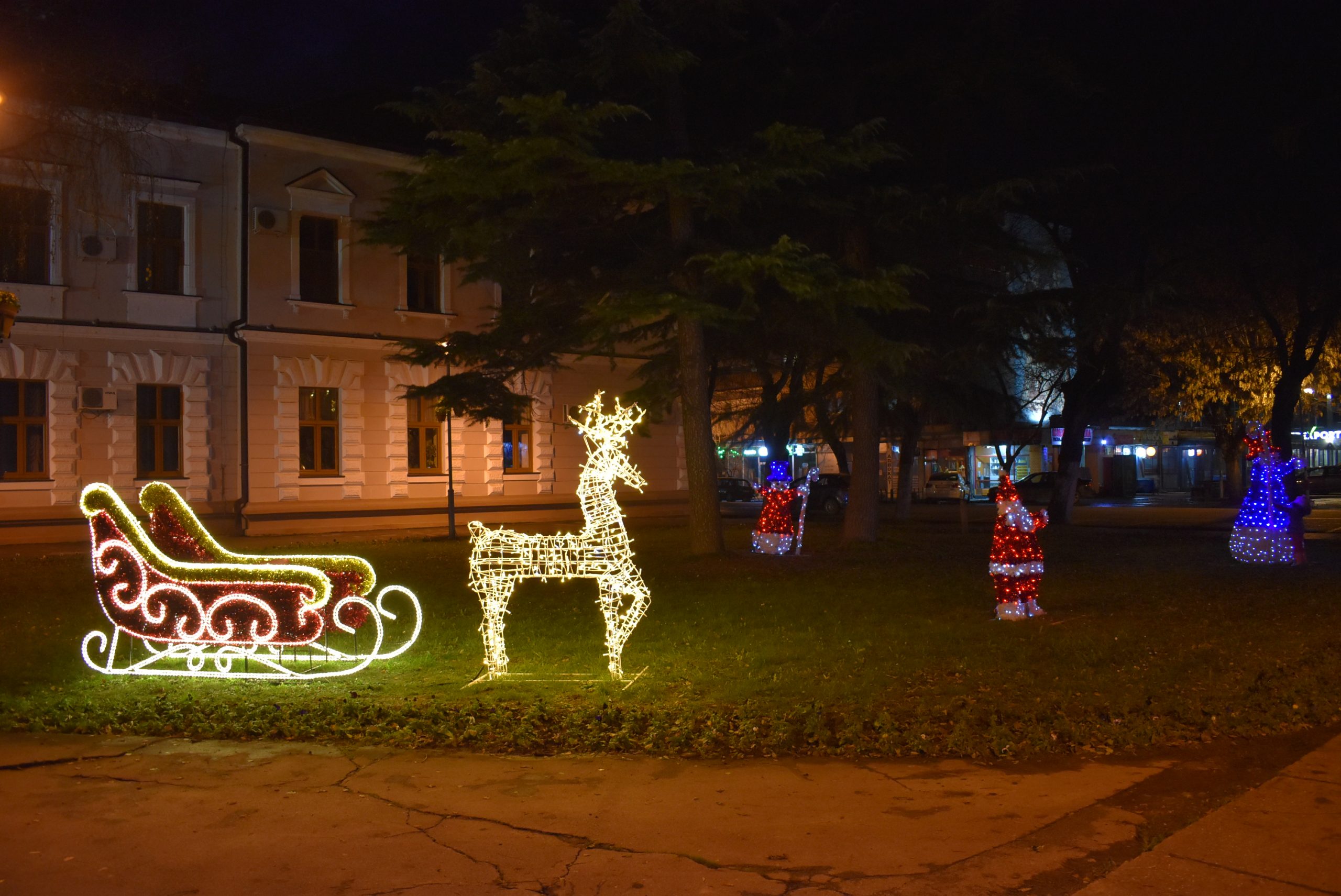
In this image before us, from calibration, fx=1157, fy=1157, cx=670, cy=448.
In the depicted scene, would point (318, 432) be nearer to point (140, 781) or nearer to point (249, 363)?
point (249, 363)

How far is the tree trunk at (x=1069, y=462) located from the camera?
29.6m

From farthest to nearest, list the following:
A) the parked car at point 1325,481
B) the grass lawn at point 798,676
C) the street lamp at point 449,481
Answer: the parked car at point 1325,481 < the street lamp at point 449,481 < the grass lawn at point 798,676

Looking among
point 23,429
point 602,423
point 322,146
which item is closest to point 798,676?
point 602,423

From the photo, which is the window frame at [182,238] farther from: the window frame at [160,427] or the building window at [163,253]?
the window frame at [160,427]

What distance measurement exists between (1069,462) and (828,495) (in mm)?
17843

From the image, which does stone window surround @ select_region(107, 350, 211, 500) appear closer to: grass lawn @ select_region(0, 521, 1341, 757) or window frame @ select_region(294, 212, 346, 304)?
window frame @ select_region(294, 212, 346, 304)

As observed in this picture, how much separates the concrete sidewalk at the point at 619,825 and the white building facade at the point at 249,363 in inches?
642

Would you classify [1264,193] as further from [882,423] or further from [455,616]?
[455,616]

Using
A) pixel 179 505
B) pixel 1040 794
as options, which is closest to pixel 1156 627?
pixel 1040 794

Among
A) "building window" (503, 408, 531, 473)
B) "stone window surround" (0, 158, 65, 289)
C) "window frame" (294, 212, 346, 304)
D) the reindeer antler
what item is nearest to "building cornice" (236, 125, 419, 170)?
"window frame" (294, 212, 346, 304)

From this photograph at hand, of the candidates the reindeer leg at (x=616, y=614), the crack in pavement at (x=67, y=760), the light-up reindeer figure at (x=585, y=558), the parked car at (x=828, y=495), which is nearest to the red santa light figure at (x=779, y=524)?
the reindeer leg at (x=616, y=614)

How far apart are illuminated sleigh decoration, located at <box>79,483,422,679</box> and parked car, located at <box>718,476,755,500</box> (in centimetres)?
4356

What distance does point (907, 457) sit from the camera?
3244cm

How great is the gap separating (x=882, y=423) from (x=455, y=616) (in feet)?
67.0
